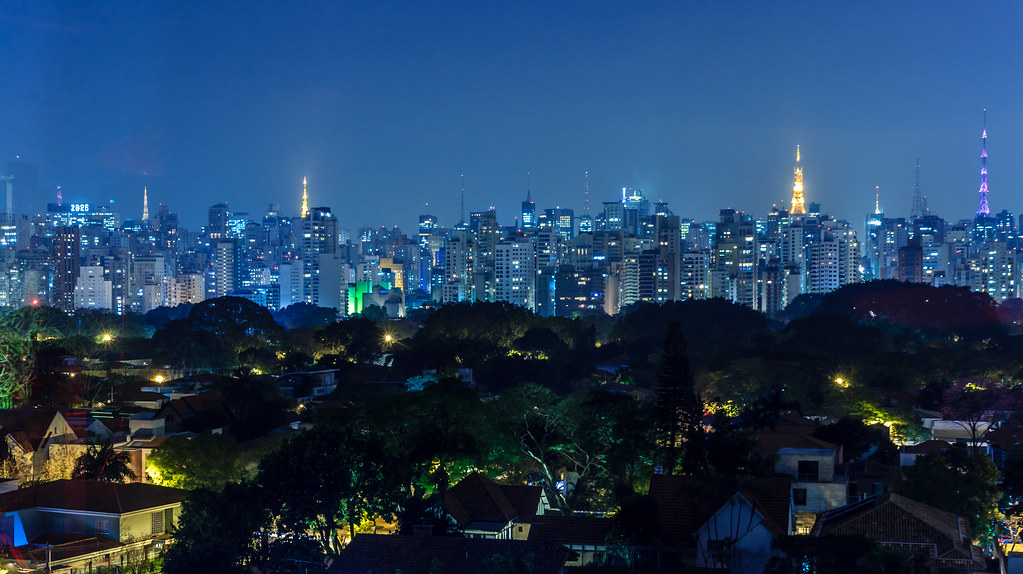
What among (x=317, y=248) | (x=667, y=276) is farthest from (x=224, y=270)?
(x=667, y=276)

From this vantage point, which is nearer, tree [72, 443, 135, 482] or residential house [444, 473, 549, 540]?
residential house [444, 473, 549, 540]

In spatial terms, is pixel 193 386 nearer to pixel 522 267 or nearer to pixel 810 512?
pixel 810 512

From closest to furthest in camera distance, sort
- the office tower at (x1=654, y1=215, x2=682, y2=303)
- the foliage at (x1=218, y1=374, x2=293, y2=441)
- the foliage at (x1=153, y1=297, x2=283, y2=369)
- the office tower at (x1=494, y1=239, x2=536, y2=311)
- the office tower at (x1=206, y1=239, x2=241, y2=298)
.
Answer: the foliage at (x1=218, y1=374, x2=293, y2=441), the foliage at (x1=153, y1=297, x2=283, y2=369), the office tower at (x1=654, y1=215, x2=682, y2=303), the office tower at (x1=494, y1=239, x2=536, y2=311), the office tower at (x1=206, y1=239, x2=241, y2=298)

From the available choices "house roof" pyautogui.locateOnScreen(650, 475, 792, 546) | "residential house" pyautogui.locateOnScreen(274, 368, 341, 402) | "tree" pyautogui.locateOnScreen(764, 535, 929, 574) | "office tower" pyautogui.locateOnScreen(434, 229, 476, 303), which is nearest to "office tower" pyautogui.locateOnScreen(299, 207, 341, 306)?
"office tower" pyautogui.locateOnScreen(434, 229, 476, 303)

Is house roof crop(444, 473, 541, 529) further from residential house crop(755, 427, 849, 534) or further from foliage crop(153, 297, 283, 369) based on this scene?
foliage crop(153, 297, 283, 369)

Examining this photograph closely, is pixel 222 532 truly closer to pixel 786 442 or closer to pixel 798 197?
pixel 786 442

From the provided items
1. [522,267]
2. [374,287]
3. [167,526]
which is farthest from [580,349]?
[374,287]
